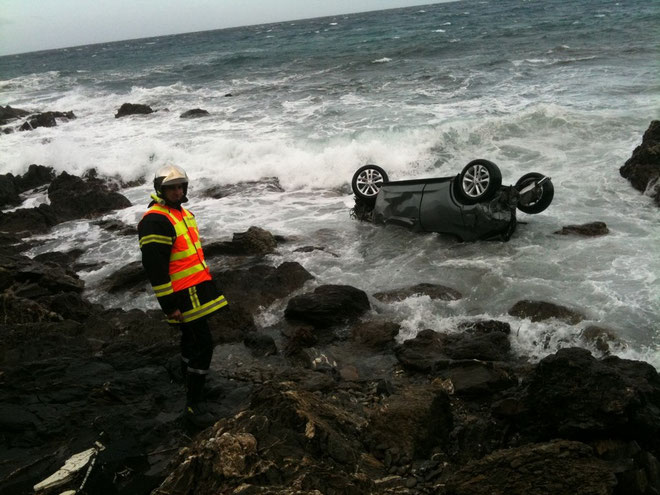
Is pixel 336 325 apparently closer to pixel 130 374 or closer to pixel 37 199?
pixel 130 374

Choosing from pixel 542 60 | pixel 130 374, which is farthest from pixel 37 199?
pixel 542 60

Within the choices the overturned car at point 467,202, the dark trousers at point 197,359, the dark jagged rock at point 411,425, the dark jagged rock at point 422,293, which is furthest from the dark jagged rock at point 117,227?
the dark jagged rock at point 411,425

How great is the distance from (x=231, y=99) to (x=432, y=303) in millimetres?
23090

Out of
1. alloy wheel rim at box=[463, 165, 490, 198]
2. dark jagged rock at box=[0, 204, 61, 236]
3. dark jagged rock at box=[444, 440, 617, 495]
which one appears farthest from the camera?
dark jagged rock at box=[0, 204, 61, 236]

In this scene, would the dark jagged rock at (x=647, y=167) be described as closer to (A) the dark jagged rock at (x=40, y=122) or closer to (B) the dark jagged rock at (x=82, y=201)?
(B) the dark jagged rock at (x=82, y=201)

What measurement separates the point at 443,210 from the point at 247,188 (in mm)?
6519

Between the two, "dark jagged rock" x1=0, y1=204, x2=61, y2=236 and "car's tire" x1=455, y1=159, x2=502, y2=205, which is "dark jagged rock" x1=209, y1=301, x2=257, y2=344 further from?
"dark jagged rock" x1=0, y1=204, x2=61, y2=236

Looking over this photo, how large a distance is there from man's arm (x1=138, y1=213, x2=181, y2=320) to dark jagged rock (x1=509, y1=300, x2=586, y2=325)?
4.41m

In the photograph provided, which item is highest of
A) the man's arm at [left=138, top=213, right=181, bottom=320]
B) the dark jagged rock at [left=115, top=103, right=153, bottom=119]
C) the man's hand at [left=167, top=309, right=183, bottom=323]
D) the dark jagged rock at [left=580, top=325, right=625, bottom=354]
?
the dark jagged rock at [left=115, top=103, right=153, bottom=119]

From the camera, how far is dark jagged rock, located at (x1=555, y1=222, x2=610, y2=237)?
835 centimetres

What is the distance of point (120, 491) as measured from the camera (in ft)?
11.2

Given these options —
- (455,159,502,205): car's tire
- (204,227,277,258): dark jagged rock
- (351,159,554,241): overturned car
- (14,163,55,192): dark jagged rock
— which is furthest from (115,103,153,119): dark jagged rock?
(455,159,502,205): car's tire

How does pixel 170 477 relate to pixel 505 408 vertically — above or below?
above

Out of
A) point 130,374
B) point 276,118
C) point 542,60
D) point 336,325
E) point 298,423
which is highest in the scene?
point 542,60
